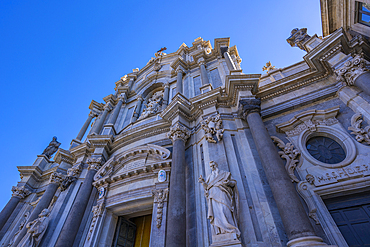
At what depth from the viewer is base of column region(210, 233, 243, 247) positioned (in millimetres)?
5023

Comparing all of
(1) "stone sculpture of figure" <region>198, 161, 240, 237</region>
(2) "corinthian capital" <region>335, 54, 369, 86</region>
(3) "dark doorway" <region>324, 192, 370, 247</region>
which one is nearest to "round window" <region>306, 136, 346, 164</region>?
(3) "dark doorway" <region>324, 192, 370, 247</region>

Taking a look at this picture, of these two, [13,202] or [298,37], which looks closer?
[298,37]

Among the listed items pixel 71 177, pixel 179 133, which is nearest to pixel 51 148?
Answer: pixel 71 177

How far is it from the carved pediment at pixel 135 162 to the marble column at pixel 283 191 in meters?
4.23

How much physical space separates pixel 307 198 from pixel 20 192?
18.5 meters

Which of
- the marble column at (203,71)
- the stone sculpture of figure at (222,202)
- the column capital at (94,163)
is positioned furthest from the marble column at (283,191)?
the column capital at (94,163)

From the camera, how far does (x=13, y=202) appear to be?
14430 millimetres

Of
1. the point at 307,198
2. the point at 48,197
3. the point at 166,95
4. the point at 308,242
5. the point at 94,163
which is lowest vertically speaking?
the point at 308,242

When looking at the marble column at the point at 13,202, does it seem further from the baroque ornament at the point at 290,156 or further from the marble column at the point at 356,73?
the marble column at the point at 356,73

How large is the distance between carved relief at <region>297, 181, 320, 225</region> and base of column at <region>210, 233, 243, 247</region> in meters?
2.63

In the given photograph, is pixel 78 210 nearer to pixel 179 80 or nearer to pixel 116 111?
pixel 116 111

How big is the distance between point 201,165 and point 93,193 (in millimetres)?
6299

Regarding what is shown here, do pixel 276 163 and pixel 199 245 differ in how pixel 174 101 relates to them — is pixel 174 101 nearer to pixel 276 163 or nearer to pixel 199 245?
pixel 276 163

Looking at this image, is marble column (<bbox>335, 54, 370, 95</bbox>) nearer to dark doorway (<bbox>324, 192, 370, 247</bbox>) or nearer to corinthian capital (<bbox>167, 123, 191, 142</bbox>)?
dark doorway (<bbox>324, 192, 370, 247</bbox>)
